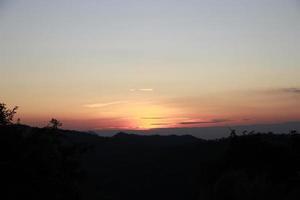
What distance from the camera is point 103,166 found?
7494 cm

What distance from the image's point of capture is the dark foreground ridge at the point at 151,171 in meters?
16.3

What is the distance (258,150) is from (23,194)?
22342 millimetres

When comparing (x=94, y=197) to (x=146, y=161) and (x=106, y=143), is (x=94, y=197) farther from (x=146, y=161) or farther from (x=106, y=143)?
(x=106, y=143)

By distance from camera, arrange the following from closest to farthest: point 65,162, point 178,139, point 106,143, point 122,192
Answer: point 65,162 → point 122,192 → point 106,143 → point 178,139

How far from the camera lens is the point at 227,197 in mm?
26125

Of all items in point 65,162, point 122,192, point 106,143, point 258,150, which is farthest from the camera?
Result: point 106,143

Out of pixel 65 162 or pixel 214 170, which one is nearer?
pixel 65 162

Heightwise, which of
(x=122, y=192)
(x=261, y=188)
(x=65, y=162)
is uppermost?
(x=65, y=162)

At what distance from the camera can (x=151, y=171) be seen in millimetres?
71875

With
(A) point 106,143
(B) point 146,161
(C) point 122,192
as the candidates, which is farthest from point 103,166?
(A) point 106,143

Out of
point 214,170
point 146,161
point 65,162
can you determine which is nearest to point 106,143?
point 146,161

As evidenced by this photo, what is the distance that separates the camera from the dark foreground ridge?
53.6 ft

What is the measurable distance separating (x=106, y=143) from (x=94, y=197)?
2887 inches

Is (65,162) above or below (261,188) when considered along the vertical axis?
above
